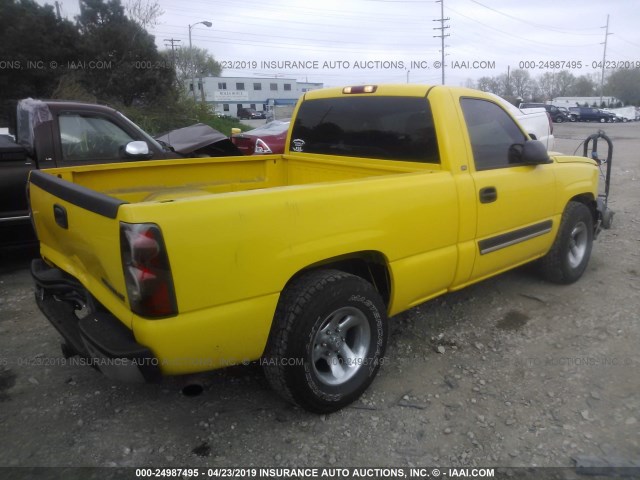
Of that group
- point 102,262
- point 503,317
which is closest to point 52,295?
point 102,262

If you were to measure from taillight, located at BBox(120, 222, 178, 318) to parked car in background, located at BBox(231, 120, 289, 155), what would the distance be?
832cm

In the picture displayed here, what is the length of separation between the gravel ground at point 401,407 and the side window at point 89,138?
1.98m

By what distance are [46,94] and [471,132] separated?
21.4 metres

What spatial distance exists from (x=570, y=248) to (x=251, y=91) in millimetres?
77707

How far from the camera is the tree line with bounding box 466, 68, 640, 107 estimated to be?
75.6 m

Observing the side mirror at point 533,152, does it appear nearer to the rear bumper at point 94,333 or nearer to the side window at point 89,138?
the rear bumper at point 94,333

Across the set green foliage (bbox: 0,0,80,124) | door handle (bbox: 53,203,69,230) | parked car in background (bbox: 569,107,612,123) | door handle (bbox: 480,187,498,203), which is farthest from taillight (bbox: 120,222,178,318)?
parked car in background (bbox: 569,107,612,123)

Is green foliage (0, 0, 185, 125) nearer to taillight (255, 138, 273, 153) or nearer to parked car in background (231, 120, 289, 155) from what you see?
parked car in background (231, 120, 289, 155)

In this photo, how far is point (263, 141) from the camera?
38.7 feet

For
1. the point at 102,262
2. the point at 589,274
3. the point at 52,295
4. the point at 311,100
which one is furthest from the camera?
the point at 589,274

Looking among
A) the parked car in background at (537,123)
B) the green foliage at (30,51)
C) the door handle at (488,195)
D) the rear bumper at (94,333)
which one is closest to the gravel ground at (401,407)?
the rear bumper at (94,333)

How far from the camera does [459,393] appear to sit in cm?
316

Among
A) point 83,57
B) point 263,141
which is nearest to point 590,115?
point 83,57

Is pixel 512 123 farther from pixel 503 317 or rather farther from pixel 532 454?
pixel 532 454
